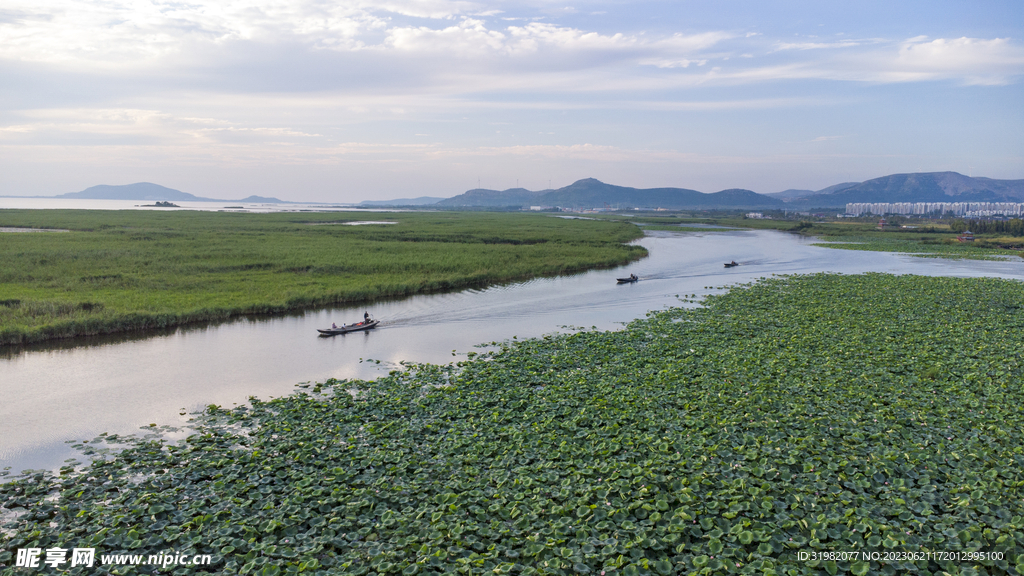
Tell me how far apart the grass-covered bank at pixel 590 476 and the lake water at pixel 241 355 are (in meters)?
2.09

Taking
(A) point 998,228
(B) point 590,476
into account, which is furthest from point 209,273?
(A) point 998,228

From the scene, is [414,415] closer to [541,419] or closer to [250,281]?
[541,419]

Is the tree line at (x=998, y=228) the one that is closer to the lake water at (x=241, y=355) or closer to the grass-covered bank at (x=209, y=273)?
the grass-covered bank at (x=209, y=273)

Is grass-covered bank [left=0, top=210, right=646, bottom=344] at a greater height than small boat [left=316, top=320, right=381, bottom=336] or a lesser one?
greater

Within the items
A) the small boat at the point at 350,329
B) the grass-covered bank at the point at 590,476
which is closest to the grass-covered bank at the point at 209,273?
the small boat at the point at 350,329

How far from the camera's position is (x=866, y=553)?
6348 mm

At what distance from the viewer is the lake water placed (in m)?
11.6

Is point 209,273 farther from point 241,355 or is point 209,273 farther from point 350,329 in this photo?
point 241,355

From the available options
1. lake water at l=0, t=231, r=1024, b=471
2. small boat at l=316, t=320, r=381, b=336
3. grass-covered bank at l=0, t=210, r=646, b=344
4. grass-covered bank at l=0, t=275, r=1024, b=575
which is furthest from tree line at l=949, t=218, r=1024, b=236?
small boat at l=316, t=320, r=381, b=336

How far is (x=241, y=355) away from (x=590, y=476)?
41.5 ft

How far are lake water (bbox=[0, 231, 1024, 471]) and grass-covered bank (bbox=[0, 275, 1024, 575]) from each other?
2087mm

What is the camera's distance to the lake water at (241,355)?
1159 cm

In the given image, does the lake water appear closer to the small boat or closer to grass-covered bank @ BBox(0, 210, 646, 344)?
the small boat

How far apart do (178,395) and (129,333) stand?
23.5ft
